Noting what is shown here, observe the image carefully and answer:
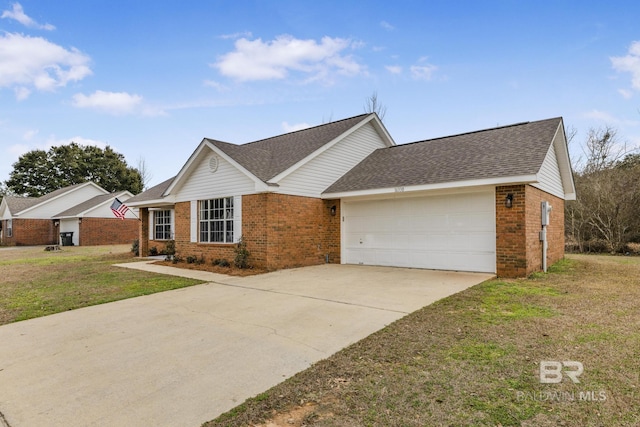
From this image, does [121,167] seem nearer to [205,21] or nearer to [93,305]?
[205,21]

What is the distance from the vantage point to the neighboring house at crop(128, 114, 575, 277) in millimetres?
9328

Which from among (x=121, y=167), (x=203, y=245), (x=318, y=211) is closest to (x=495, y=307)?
(x=318, y=211)

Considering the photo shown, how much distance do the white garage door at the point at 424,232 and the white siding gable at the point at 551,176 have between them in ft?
7.02

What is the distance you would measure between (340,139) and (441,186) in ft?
16.6

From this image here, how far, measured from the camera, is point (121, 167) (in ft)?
160

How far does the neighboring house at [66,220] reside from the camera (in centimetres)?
3002

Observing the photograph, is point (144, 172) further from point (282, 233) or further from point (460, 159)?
point (460, 159)

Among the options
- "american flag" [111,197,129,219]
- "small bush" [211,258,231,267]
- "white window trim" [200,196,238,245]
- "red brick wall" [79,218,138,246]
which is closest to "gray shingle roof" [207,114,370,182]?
"white window trim" [200,196,238,245]

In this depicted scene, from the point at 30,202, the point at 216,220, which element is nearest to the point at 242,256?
the point at 216,220

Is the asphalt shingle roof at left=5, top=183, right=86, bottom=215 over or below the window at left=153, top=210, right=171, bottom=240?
over

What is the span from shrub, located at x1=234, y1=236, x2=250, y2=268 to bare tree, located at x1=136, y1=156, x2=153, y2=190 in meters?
46.7

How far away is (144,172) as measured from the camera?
51.7m

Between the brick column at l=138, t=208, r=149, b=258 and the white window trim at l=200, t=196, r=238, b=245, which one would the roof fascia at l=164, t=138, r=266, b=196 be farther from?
the brick column at l=138, t=208, r=149, b=258

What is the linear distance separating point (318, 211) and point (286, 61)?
9640 millimetres
